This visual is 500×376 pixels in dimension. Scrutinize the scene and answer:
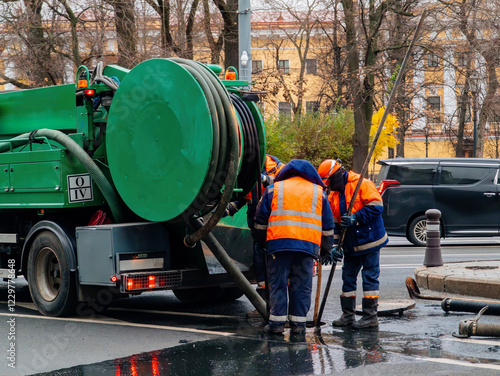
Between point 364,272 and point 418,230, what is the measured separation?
933cm

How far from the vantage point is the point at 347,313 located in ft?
24.5

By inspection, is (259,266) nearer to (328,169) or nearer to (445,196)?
(328,169)

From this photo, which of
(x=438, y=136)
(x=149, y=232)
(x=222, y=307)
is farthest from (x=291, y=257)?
(x=438, y=136)

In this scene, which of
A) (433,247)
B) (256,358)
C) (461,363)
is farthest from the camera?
(433,247)

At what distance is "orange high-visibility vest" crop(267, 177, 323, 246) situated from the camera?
6.96 meters

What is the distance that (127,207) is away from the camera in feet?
25.5

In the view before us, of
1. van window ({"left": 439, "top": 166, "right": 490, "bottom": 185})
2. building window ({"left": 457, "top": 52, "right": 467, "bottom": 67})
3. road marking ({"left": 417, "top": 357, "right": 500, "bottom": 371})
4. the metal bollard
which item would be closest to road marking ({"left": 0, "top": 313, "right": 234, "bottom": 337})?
road marking ({"left": 417, "top": 357, "right": 500, "bottom": 371})

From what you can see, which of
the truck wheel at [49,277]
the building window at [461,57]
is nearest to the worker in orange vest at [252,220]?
the truck wheel at [49,277]

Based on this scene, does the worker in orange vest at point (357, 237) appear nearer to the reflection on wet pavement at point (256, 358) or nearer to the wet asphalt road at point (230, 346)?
the wet asphalt road at point (230, 346)

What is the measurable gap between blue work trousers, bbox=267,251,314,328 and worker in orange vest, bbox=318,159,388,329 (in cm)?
44

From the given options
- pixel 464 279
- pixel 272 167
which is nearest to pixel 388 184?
pixel 464 279

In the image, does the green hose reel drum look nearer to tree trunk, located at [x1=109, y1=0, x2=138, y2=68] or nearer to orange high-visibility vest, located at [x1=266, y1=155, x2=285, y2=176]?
orange high-visibility vest, located at [x1=266, y1=155, x2=285, y2=176]

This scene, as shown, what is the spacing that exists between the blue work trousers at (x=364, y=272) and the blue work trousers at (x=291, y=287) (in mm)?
687

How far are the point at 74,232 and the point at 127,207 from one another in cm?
69
